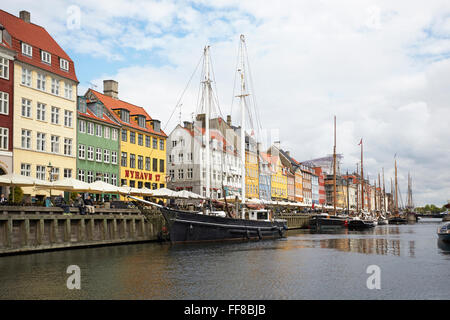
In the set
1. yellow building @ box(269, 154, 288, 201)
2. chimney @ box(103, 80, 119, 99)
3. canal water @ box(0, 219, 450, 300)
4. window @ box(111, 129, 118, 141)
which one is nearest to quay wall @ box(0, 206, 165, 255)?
canal water @ box(0, 219, 450, 300)

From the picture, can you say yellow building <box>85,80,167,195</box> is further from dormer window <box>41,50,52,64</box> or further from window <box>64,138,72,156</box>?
dormer window <box>41,50,52,64</box>

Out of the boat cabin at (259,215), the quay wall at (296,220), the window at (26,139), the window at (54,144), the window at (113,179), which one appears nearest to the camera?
the window at (26,139)

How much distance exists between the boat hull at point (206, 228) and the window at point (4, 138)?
637 inches

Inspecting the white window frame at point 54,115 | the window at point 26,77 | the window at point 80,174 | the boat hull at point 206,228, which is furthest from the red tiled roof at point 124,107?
the boat hull at point 206,228

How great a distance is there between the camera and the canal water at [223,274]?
20.6 m

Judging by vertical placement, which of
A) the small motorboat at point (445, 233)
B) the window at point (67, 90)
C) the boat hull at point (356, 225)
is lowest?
the boat hull at point (356, 225)

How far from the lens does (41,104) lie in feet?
176

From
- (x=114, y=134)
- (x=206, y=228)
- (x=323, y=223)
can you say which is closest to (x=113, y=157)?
(x=114, y=134)

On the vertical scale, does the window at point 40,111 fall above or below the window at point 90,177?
above

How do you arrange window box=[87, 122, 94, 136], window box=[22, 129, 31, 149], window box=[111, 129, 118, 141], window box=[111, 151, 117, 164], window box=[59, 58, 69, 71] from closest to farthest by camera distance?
window box=[22, 129, 31, 149] < window box=[59, 58, 69, 71] < window box=[87, 122, 94, 136] < window box=[111, 151, 117, 164] < window box=[111, 129, 118, 141]

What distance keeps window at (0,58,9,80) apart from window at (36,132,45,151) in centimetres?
686

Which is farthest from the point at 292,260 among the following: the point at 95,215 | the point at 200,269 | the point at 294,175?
the point at 294,175

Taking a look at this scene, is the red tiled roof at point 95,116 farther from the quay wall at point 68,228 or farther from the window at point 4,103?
the quay wall at point 68,228

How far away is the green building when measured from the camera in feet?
195
